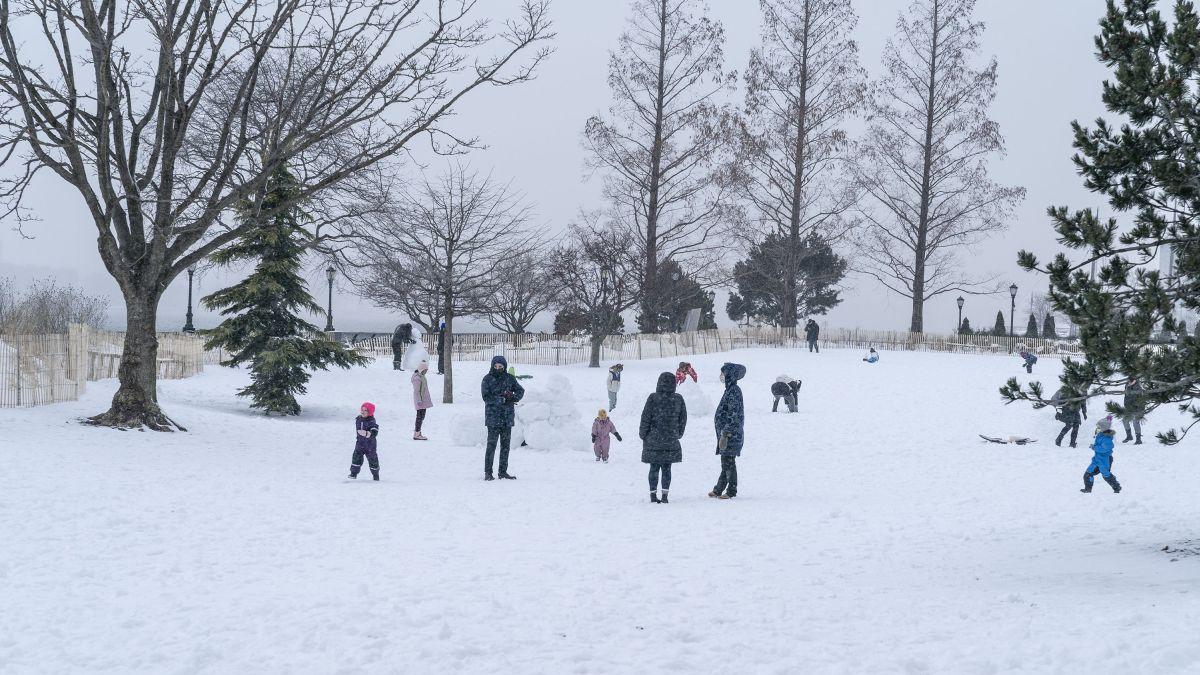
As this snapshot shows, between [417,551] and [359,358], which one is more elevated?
[359,358]

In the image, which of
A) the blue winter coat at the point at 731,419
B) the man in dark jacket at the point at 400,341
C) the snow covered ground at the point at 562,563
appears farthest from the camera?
the man in dark jacket at the point at 400,341

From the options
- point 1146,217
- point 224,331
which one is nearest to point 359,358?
A: point 224,331

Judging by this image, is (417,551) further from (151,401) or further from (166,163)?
(166,163)

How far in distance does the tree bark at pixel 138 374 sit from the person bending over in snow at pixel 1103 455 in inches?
553

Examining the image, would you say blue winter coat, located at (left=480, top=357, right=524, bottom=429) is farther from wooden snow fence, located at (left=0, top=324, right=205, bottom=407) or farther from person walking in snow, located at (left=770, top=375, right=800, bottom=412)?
A: person walking in snow, located at (left=770, top=375, right=800, bottom=412)

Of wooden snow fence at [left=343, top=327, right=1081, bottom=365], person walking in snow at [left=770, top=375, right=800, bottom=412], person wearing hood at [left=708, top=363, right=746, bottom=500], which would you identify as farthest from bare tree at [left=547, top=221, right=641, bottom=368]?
person wearing hood at [left=708, top=363, right=746, bottom=500]

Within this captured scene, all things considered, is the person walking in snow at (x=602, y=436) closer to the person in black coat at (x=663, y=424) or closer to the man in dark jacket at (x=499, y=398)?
the man in dark jacket at (x=499, y=398)

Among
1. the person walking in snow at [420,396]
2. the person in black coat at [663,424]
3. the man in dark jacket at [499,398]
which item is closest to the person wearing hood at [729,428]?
the person in black coat at [663,424]

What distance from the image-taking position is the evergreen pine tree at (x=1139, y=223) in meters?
6.61

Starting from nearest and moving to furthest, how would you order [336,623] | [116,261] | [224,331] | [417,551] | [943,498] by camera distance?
[336,623], [417,551], [943,498], [116,261], [224,331]

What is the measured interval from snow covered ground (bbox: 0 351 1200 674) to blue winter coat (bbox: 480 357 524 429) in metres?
0.97

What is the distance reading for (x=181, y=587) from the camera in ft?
22.1

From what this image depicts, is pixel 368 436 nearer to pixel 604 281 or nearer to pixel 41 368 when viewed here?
pixel 41 368

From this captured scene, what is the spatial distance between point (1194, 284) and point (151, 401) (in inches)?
571
